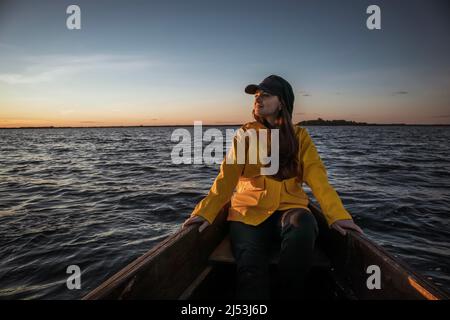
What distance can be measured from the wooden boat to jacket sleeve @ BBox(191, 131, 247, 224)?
0.19 meters

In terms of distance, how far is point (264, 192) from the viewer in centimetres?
257

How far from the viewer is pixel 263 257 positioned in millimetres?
2246

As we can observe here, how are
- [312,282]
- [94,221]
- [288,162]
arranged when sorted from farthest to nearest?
[94,221]
[312,282]
[288,162]

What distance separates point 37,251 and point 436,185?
12.8m

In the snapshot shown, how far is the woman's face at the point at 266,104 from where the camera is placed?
2.73m

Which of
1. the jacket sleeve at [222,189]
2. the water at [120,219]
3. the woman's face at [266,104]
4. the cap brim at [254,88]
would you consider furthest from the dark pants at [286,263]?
the water at [120,219]

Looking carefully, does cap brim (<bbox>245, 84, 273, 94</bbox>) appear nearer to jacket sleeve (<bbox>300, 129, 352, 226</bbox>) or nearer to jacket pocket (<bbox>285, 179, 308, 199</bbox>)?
jacket sleeve (<bbox>300, 129, 352, 226</bbox>)

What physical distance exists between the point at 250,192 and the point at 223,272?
957 mm

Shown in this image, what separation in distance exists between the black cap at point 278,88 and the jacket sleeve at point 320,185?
35 centimetres

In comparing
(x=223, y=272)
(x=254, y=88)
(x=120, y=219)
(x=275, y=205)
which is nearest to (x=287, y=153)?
(x=275, y=205)

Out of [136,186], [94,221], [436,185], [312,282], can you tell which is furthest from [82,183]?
[436,185]

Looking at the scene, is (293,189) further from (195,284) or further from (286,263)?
(195,284)

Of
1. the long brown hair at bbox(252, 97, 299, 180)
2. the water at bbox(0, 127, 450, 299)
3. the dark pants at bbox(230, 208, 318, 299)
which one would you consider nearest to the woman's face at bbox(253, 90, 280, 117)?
the long brown hair at bbox(252, 97, 299, 180)
